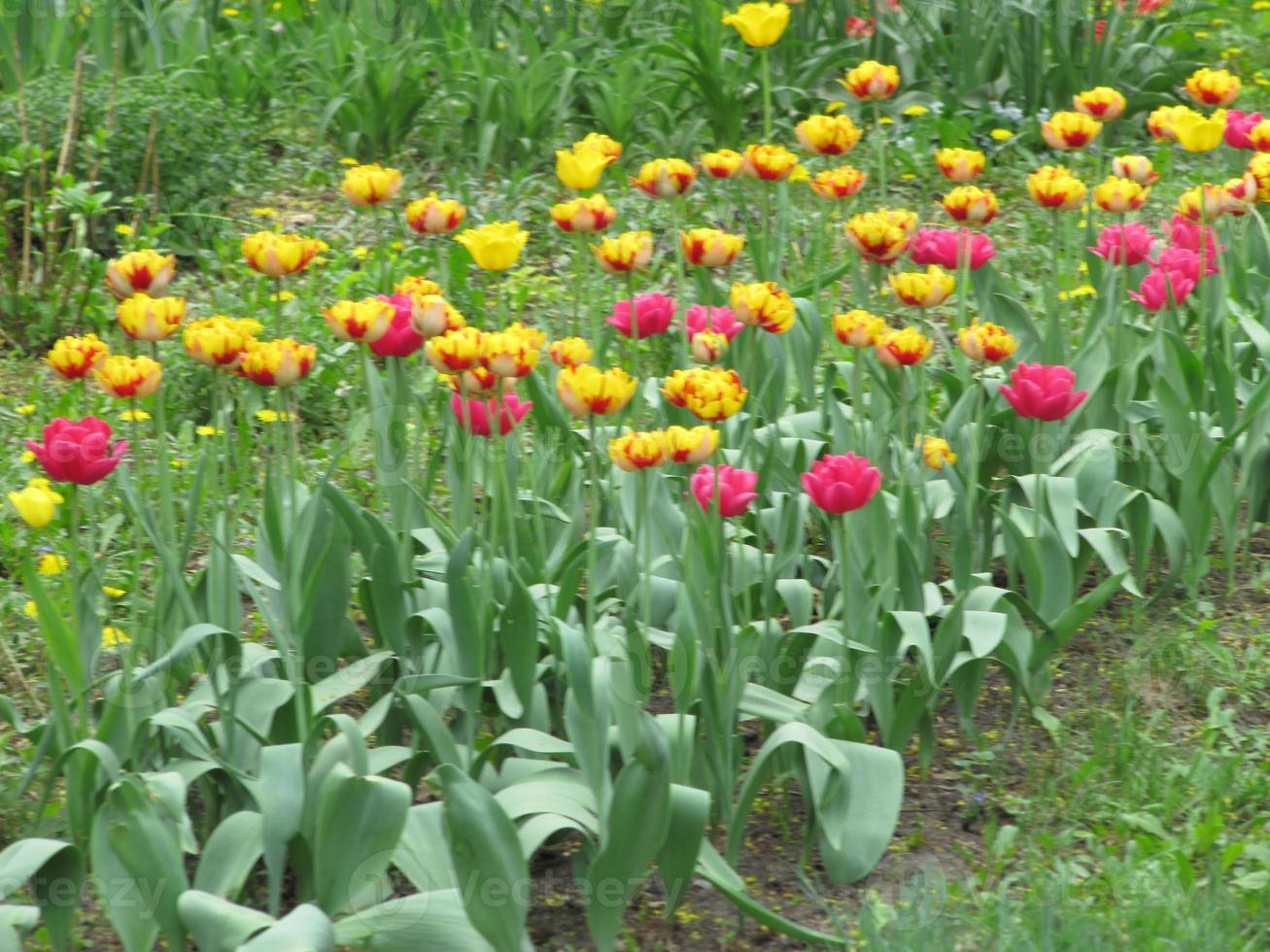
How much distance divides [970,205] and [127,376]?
150 cm

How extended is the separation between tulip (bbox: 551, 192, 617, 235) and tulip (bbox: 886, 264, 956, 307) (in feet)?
1.58

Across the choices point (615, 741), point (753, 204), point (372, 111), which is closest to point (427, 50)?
point (372, 111)

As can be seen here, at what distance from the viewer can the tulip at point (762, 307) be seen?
245 centimetres

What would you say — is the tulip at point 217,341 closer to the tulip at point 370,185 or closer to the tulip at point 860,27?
the tulip at point 370,185

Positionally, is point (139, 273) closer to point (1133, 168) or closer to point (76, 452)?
point (76, 452)

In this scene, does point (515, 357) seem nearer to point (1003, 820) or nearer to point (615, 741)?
point (615, 741)

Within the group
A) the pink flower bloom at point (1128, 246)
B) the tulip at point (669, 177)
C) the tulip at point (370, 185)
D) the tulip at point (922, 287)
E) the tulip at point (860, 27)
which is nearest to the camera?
the tulip at point (922, 287)

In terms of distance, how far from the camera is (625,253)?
253cm

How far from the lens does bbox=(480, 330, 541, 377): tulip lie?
2.08 m

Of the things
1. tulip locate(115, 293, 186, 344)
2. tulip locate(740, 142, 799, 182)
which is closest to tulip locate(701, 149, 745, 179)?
tulip locate(740, 142, 799, 182)

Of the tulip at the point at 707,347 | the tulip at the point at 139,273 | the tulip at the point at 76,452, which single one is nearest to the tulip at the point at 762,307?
the tulip at the point at 707,347

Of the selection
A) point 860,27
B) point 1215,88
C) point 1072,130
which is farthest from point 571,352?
point 860,27

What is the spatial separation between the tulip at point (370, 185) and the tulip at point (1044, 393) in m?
1.09

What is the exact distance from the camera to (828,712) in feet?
7.59
